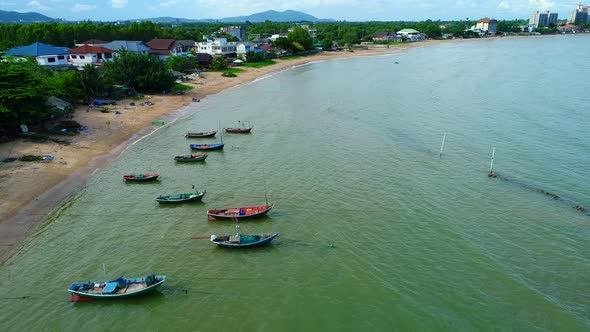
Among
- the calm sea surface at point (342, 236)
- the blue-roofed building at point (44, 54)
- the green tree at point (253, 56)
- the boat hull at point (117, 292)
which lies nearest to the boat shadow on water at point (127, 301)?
the calm sea surface at point (342, 236)

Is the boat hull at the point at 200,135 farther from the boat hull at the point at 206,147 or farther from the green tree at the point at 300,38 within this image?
the green tree at the point at 300,38

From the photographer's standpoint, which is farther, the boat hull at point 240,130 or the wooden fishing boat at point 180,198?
the boat hull at point 240,130

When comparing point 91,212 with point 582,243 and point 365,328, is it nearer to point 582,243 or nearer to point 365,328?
point 365,328

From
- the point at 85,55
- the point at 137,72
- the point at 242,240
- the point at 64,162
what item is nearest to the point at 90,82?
the point at 137,72

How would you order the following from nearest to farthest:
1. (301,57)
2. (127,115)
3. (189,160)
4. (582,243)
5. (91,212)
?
1. (582,243)
2. (91,212)
3. (189,160)
4. (127,115)
5. (301,57)

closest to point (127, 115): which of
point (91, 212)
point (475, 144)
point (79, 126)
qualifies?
point (79, 126)
